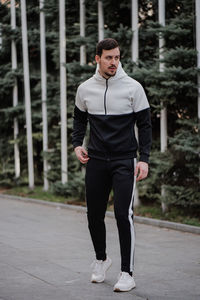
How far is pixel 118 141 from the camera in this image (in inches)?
213

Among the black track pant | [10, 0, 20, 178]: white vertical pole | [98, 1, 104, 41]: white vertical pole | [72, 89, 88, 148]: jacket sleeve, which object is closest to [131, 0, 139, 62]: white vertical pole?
[98, 1, 104, 41]: white vertical pole

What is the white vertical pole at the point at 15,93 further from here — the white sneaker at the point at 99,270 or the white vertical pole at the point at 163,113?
the white sneaker at the point at 99,270

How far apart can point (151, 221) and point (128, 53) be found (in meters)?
3.89

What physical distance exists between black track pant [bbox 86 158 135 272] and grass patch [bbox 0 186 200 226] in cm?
446

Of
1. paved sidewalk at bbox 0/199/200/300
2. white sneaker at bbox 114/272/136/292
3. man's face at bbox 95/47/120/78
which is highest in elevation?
man's face at bbox 95/47/120/78

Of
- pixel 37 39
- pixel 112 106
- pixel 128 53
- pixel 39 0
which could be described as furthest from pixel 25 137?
pixel 112 106

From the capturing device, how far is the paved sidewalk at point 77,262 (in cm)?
545

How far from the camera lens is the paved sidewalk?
17.9 feet

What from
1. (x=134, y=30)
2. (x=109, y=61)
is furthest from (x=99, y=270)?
(x=134, y=30)

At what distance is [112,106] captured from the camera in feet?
17.7

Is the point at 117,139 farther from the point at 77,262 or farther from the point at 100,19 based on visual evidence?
the point at 100,19

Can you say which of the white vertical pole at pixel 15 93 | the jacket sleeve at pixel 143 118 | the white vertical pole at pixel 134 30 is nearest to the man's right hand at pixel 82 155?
the jacket sleeve at pixel 143 118

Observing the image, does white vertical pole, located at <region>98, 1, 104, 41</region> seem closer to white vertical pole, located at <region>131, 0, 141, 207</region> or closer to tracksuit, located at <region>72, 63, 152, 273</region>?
white vertical pole, located at <region>131, 0, 141, 207</region>

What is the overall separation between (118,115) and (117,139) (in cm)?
22
